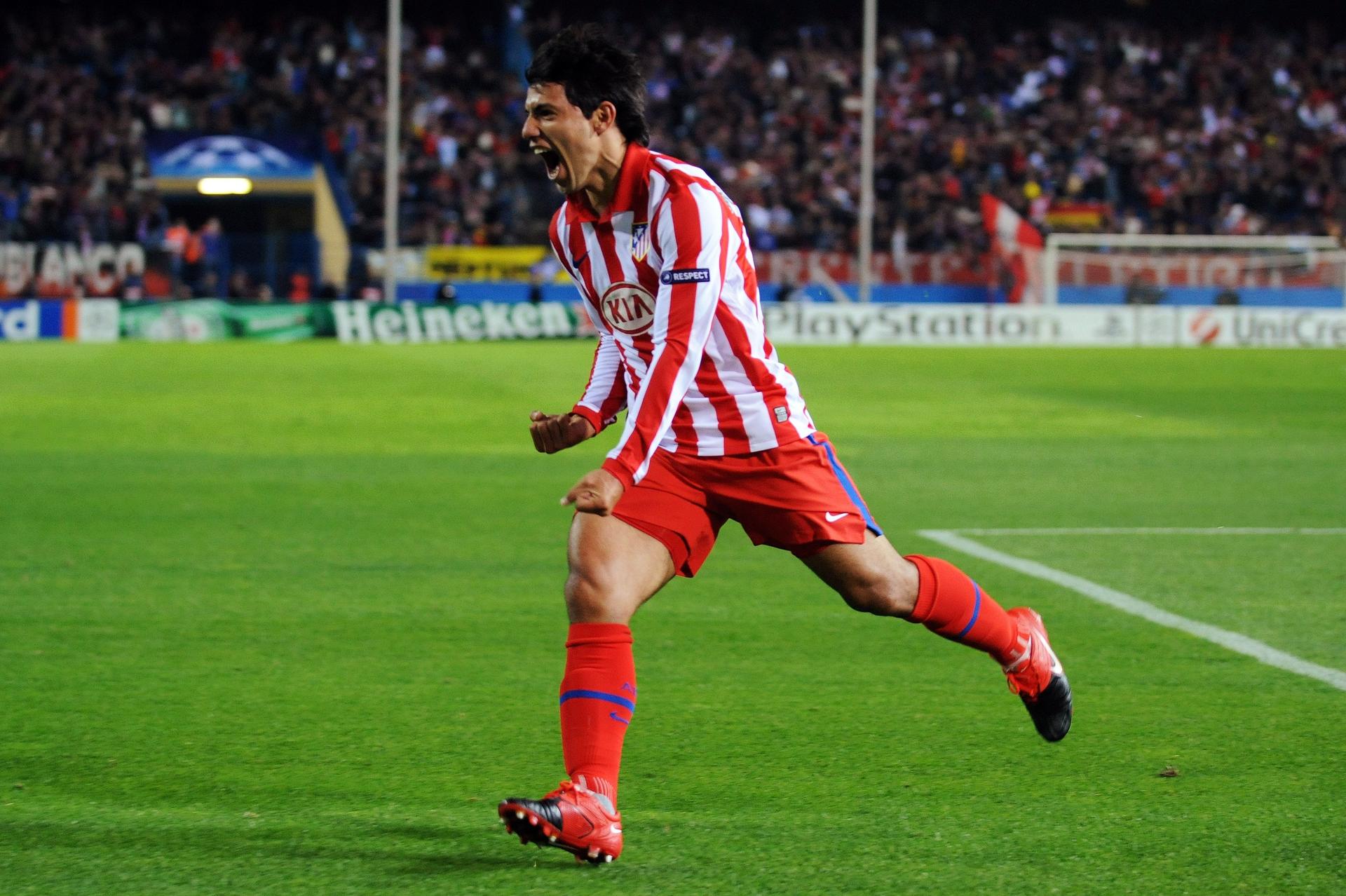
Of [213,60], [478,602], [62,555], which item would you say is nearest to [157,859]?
[478,602]

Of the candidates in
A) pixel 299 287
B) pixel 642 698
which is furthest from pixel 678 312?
pixel 299 287

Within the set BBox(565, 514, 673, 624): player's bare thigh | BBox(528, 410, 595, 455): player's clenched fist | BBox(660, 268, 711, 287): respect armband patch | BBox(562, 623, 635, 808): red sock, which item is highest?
BBox(660, 268, 711, 287): respect armband patch

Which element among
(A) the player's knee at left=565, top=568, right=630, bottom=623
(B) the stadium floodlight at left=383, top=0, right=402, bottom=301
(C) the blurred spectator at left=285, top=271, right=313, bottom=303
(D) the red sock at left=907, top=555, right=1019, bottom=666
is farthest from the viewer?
(C) the blurred spectator at left=285, top=271, right=313, bottom=303

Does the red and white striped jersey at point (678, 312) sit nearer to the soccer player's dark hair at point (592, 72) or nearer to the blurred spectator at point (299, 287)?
the soccer player's dark hair at point (592, 72)

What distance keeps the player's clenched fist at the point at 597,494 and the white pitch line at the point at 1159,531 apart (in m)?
5.77

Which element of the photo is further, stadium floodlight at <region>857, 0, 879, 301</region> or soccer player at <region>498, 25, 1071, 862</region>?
stadium floodlight at <region>857, 0, 879, 301</region>

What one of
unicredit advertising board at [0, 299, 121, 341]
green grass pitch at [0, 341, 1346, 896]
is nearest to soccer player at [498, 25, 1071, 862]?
green grass pitch at [0, 341, 1346, 896]

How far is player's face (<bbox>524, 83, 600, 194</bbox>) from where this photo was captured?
3.83 metres

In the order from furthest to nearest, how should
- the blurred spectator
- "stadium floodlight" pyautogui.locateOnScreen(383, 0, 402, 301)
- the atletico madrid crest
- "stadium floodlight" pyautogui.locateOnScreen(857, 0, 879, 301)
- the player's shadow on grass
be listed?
"stadium floodlight" pyautogui.locateOnScreen(857, 0, 879, 301)
the blurred spectator
"stadium floodlight" pyautogui.locateOnScreen(383, 0, 402, 301)
the atletico madrid crest
the player's shadow on grass

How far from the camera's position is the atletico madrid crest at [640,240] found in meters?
3.93

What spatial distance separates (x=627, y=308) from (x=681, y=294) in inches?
12.2

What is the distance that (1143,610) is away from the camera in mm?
6875

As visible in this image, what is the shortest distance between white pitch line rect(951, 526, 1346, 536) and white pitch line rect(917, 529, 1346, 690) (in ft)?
Result: 0.66

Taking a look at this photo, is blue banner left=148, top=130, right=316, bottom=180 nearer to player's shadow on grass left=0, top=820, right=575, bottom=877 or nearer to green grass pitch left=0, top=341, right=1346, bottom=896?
green grass pitch left=0, top=341, right=1346, bottom=896
